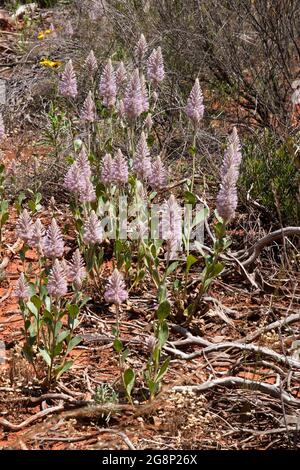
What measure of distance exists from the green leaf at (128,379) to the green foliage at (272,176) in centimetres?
169

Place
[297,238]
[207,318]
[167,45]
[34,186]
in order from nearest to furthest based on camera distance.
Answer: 1. [207,318]
2. [297,238]
3. [34,186]
4. [167,45]

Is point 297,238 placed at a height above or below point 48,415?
above

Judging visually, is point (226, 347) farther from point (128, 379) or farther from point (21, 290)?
point (21, 290)

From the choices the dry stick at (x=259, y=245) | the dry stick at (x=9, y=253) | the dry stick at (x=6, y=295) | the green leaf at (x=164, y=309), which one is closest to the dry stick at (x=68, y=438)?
the green leaf at (x=164, y=309)

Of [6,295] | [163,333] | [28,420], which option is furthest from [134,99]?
[28,420]

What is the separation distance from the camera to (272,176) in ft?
15.5

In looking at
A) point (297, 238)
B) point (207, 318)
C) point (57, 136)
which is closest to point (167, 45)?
point (57, 136)

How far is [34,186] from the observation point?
17.4 ft

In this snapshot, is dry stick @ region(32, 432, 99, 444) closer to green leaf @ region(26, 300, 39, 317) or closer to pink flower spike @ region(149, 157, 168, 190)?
green leaf @ region(26, 300, 39, 317)

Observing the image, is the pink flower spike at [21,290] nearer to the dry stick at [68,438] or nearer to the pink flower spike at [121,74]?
the dry stick at [68,438]
